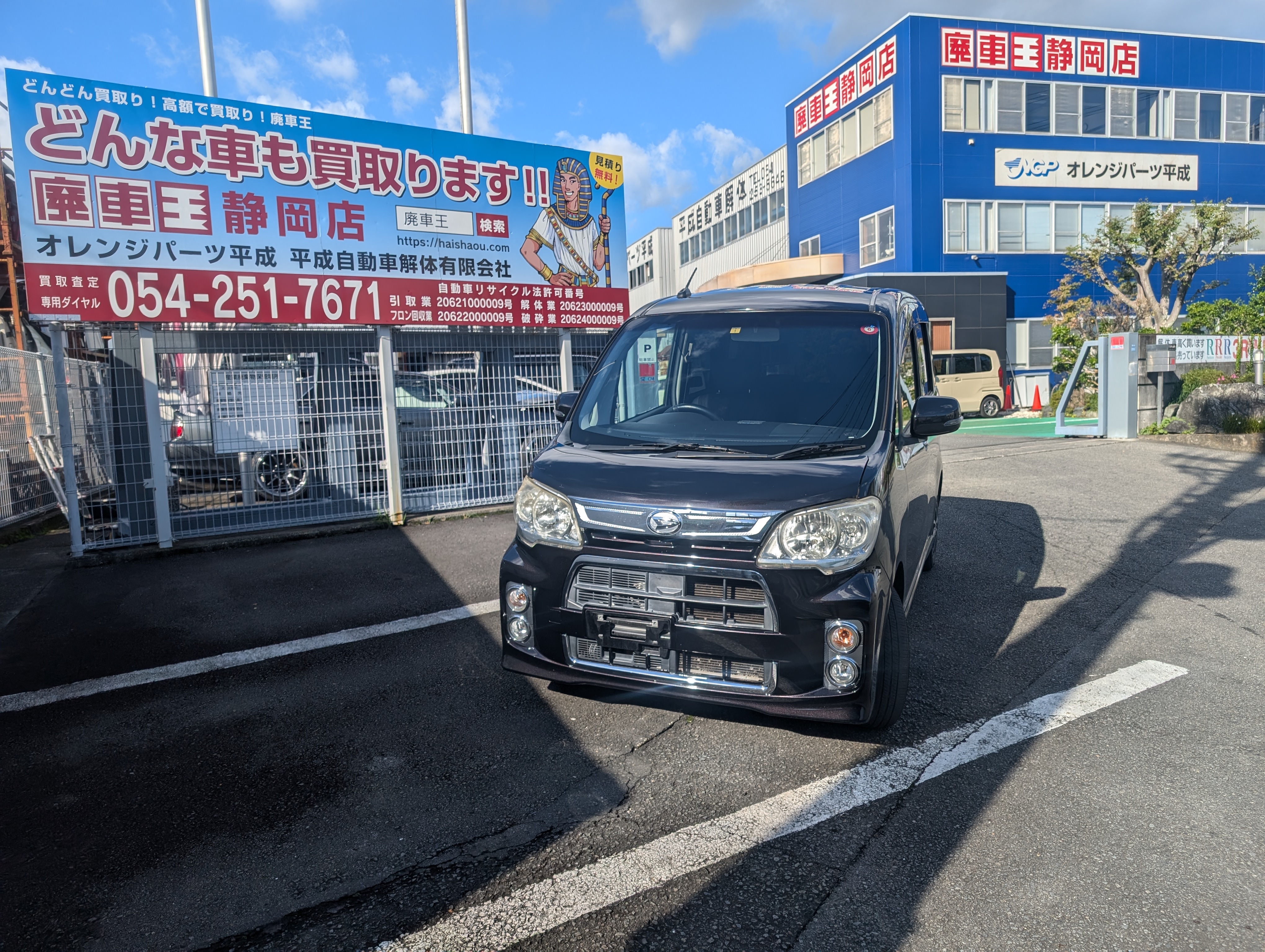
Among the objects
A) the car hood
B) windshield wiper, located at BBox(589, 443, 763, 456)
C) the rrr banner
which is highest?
the rrr banner

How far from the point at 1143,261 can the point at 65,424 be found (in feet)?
102

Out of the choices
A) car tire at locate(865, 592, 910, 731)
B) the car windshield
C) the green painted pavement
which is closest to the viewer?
car tire at locate(865, 592, 910, 731)

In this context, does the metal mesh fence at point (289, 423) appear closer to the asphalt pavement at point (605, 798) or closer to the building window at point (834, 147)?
the asphalt pavement at point (605, 798)

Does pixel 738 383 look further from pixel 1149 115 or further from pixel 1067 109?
pixel 1149 115

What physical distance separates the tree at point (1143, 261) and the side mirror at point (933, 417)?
25115mm

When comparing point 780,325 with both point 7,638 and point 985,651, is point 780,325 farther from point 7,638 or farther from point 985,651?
point 7,638

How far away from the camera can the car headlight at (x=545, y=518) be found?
11.1 feet

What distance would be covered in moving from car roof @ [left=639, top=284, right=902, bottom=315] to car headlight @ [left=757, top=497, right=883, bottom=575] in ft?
4.68

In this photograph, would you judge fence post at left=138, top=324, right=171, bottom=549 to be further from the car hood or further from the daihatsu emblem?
the daihatsu emblem

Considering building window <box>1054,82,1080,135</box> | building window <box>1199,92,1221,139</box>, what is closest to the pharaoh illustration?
building window <box>1054,82,1080,135</box>

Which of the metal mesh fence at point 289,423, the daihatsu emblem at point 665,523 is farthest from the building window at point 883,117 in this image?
the daihatsu emblem at point 665,523

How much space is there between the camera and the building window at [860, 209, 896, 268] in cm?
2817

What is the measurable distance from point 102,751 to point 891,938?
3250 millimetres

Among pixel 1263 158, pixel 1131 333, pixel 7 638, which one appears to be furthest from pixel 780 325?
pixel 1263 158
